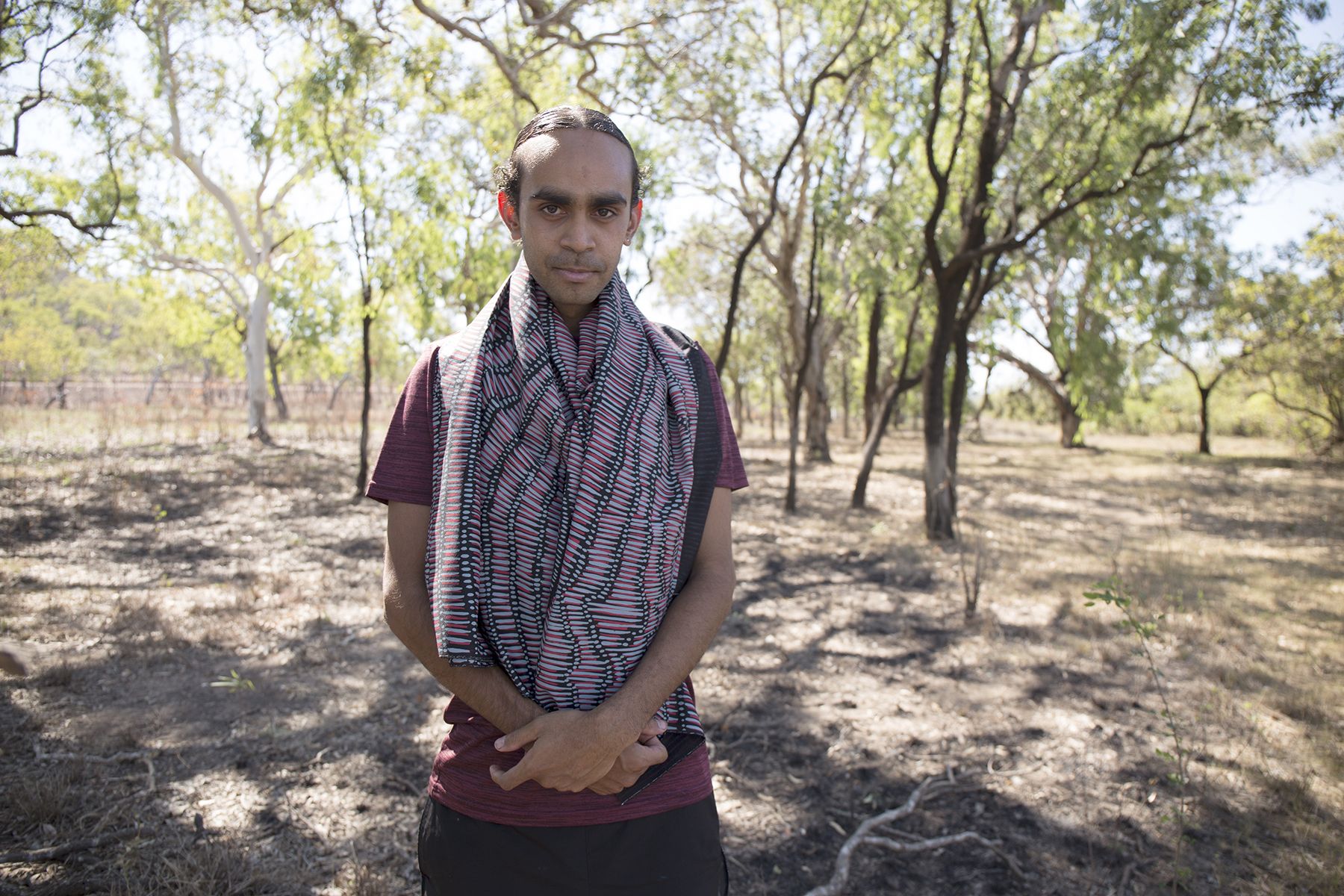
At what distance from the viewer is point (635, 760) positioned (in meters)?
1.25

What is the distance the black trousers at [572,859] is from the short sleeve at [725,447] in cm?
56

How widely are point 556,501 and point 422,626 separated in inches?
11.2

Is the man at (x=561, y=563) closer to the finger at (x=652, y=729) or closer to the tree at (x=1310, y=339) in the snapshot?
the finger at (x=652, y=729)

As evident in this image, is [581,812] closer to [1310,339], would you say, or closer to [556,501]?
[556,501]

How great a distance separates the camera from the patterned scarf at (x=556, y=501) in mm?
1240

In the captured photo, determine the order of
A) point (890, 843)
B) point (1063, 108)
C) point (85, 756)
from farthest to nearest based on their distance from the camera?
point (1063, 108) < point (85, 756) < point (890, 843)

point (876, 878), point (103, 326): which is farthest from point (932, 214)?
point (103, 326)

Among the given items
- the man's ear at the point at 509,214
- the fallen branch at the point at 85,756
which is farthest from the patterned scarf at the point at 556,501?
the fallen branch at the point at 85,756

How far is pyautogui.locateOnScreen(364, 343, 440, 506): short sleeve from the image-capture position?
1.34 m

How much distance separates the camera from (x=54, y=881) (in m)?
2.53

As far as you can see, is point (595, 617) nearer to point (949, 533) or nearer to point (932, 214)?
point (932, 214)

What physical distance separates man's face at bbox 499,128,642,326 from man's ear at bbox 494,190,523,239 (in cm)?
7

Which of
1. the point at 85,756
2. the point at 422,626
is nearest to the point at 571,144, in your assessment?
the point at 422,626

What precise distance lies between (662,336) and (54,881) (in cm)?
263
